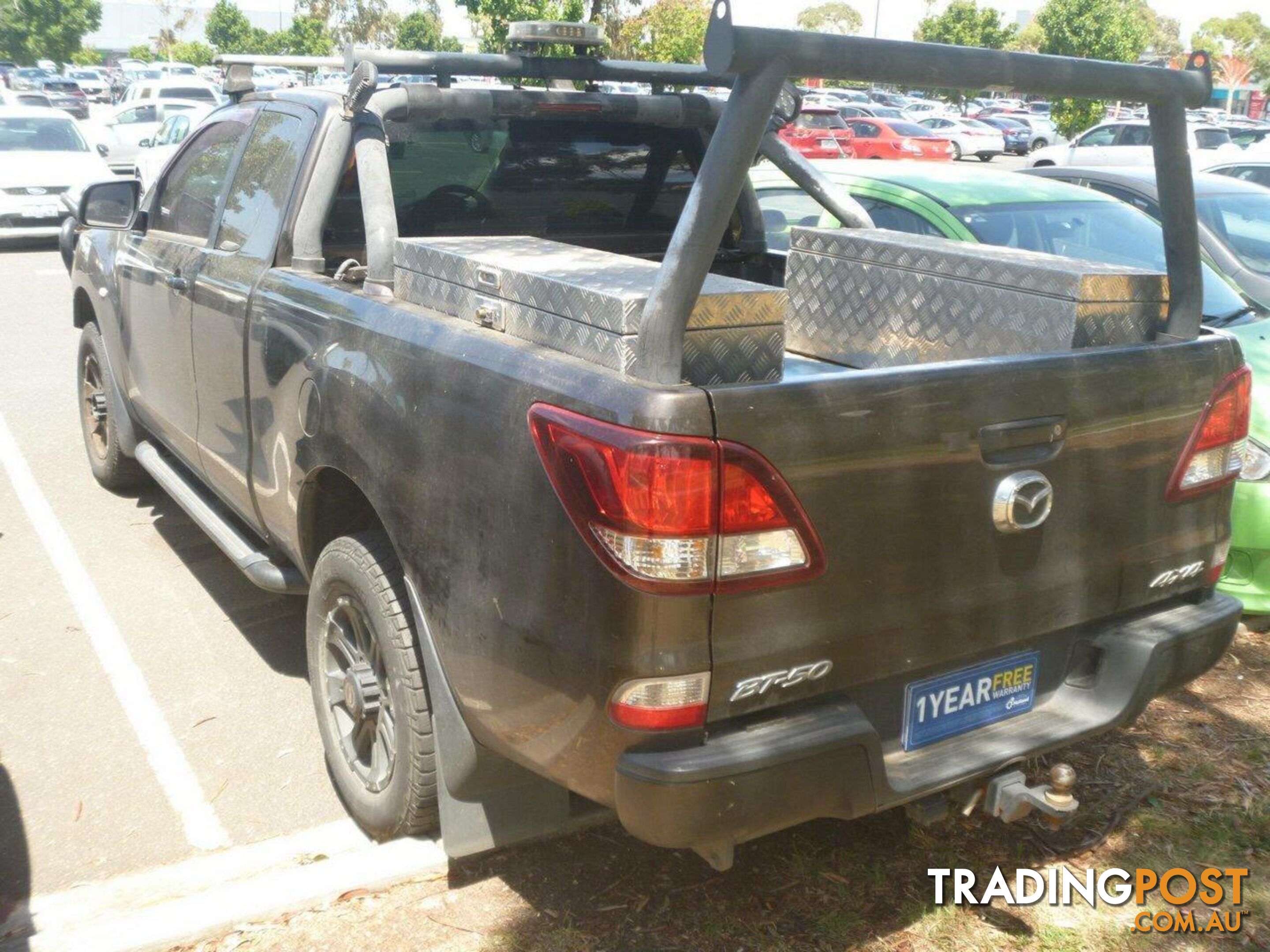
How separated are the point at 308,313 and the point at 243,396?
58 cm

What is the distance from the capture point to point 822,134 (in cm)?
3178

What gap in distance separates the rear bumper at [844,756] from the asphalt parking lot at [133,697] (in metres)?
1.44

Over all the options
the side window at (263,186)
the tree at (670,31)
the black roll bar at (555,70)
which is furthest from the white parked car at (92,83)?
the black roll bar at (555,70)

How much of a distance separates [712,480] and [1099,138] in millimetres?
24300

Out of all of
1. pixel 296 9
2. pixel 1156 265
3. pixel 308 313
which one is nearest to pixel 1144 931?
pixel 308 313

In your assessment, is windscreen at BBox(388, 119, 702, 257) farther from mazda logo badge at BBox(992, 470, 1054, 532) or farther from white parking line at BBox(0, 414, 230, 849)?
mazda logo badge at BBox(992, 470, 1054, 532)

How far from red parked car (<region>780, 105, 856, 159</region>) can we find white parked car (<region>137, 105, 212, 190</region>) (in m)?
14.2

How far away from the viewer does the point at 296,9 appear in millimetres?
72500

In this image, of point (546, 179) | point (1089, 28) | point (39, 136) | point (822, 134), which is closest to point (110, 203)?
point (546, 179)

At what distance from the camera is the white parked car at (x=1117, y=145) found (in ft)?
70.8

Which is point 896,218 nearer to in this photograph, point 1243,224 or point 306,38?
point 1243,224

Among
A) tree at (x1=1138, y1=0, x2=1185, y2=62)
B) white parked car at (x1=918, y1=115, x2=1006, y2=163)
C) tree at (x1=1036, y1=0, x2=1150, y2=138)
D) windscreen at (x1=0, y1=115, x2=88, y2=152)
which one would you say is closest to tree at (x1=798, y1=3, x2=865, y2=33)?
tree at (x1=1138, y1=0, x2=1185, y2=62)

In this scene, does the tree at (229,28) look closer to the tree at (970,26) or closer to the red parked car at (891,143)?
the tree at (970,26)

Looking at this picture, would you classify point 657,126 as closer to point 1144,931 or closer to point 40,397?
point 1144,931
